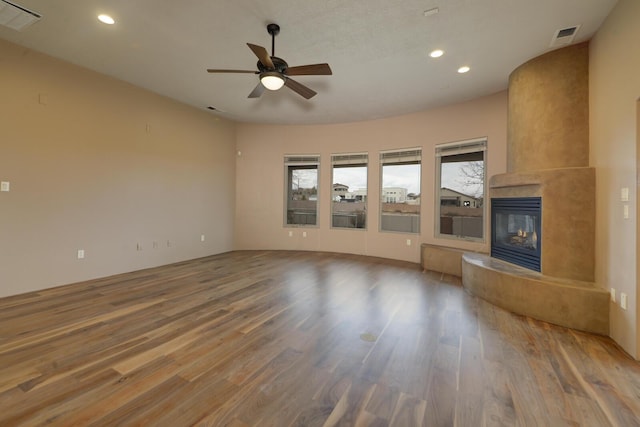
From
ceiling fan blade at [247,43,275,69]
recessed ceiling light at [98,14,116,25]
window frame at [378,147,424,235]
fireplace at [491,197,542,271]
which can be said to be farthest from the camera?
window frame at [378,147,424,235]

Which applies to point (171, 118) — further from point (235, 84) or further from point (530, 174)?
point (530, 174)

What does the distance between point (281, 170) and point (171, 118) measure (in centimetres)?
261

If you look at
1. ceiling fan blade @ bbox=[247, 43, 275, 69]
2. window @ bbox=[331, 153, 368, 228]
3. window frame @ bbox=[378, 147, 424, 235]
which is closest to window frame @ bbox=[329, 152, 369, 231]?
window @ bbox=[331, 153, 368, 228]

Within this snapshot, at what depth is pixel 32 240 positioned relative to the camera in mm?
3617

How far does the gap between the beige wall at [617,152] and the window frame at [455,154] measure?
5.86 feet

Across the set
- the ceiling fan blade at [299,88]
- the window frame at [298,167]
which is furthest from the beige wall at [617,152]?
the window frame at [298,167]

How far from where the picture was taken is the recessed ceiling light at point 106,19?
2.86 meters

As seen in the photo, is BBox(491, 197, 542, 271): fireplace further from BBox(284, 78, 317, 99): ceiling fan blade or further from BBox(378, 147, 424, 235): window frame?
BBox(284, 78, 317, 99): ceiling fan blade

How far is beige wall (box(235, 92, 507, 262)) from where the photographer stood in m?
5.43

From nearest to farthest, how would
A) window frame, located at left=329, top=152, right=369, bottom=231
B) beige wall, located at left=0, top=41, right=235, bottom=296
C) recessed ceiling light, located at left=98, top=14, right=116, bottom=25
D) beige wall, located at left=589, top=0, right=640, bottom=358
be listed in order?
beige wall, located at left=589, top=0, right=640, bottom=358 < recessed ceiling light, located at left=98, top=14, right=116, bottom=25 < beige wall, located at left=0, top=41, right=235, bottom=296 < window frame, located at left=329, top=152, right=369, bottom=231

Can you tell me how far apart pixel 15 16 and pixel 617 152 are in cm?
628

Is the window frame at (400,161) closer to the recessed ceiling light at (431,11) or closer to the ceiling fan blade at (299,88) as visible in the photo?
the ceiling fan blade at (299,88)

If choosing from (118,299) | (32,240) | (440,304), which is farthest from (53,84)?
(440,304)

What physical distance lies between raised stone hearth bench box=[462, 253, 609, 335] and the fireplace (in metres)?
0.18
